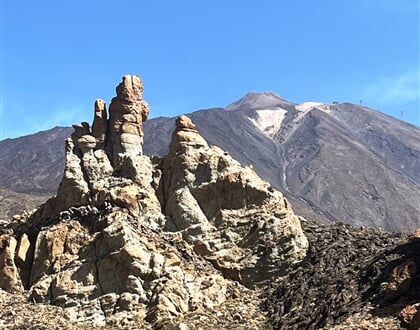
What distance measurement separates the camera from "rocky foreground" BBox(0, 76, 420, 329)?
30.7 meters

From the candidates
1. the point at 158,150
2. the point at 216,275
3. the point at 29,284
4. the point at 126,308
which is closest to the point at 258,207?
the point at 216,275

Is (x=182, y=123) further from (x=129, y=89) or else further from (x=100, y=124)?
(x=100, y=124)

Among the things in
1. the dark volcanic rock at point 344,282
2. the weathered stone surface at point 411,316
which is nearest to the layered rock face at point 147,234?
the dark volcanic rock at point 344,282

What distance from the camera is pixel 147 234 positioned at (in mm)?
34875

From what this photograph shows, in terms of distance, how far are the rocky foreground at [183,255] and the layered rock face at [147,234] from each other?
63 mm

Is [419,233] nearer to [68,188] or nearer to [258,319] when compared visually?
[258,319]

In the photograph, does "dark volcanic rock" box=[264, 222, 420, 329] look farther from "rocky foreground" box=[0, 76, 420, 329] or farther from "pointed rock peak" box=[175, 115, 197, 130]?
"pointed rock peak" box=[175, 115, 197, 130]

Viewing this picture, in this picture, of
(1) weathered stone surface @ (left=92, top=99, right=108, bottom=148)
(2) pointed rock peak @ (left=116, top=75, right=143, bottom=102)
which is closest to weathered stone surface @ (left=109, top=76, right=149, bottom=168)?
(2) pointed rock peak @ (left=116, top=75, right=143, bottom=102)

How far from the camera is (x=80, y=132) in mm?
44531

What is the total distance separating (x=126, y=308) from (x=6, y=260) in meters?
8.83

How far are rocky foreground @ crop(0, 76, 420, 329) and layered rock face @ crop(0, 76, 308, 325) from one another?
2.5 inches

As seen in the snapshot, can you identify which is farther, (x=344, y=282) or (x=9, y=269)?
(x=9, y=269)

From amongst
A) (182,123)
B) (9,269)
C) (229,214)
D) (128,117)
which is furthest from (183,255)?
(128,117)

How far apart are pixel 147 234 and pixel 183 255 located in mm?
2054
